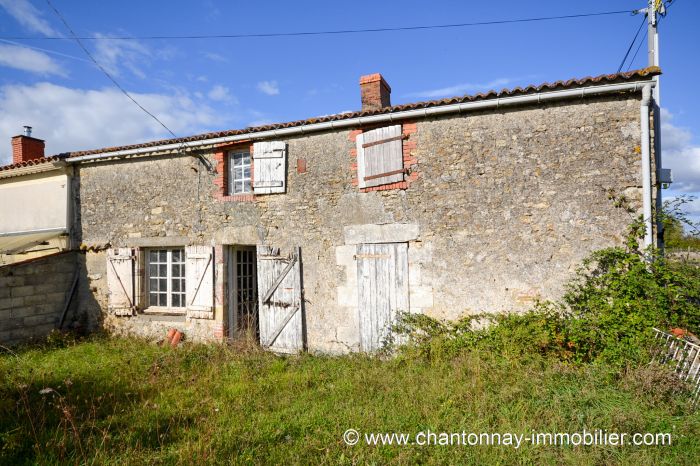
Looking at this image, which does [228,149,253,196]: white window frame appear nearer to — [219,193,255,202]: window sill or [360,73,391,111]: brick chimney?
[219,193,255,202]: window sill

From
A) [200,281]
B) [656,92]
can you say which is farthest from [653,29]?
[200,281]

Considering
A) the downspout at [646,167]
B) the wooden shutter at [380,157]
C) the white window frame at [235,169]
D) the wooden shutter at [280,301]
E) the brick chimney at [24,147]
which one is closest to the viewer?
the downspout at [646,167]

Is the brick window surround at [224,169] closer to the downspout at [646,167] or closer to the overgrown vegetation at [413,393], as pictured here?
the overgrown vegetation at [413,393]

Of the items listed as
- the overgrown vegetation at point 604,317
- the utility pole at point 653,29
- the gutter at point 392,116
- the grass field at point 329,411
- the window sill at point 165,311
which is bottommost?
the grass field at point 329,411

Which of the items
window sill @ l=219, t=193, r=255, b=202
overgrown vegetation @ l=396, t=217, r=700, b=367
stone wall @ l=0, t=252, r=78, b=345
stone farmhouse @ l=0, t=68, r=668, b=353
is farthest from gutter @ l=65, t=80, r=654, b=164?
stone wall @ l=0, t=252, r=78, b=345

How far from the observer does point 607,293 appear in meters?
5.39

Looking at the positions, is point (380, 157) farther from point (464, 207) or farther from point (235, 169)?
point (235, 169)

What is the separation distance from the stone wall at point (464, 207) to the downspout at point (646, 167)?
0.27 ft

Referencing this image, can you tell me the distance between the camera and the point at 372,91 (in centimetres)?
782

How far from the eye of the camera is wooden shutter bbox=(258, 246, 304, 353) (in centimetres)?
723

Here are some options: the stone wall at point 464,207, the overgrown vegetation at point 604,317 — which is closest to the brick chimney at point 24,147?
the stone wall at point 464,207

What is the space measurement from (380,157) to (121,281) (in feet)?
20.2

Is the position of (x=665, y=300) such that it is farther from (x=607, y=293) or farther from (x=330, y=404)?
(x=330, y=404)

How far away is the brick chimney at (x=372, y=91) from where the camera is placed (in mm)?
7758
